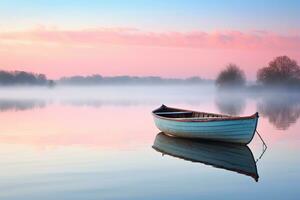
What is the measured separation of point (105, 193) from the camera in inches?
586

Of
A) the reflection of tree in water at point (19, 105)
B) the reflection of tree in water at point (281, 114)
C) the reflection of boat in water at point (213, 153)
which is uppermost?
the reflection of boat in water at point (213, 153)

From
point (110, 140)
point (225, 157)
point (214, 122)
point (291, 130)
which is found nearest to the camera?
point (225, 157)

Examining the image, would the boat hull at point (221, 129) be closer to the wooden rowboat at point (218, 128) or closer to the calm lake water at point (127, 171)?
the wooden rowboat at point (218, 128)

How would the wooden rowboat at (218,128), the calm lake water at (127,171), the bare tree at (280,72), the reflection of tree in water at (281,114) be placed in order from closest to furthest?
the calm lake water at (127,171) < the wooden rowboat at (218,128) < the reflection of tree in water at (281,114) < the bare tree at (280,72)

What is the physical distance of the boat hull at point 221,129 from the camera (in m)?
24.2

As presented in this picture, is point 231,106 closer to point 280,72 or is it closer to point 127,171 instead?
point 280,72

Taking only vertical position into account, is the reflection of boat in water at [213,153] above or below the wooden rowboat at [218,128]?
below

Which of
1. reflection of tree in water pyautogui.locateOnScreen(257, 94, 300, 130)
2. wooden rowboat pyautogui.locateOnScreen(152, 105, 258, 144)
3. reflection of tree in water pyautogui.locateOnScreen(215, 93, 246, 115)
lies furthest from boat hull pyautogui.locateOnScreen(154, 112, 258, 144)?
reflection of tree in water pyautogui.locateOnScreen(215, 93, 246, 115)

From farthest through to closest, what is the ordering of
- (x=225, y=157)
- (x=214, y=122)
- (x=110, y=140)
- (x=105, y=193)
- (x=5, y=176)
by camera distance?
(x=110, y=140) → (x=214, y=122) → (x=225, y=157) → (x=5, y=176) → (x=105, y=193)

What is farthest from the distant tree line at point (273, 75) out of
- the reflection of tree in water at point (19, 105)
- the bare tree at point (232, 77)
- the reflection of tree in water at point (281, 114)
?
the reflection of tree in water at point (19, 105)

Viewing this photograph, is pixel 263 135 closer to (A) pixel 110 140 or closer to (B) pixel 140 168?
(A) pixel 110 140

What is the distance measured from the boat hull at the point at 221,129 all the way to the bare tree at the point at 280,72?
278 ft

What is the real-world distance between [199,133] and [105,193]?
1227 centimetres

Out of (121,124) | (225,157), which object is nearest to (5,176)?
(225,157)
